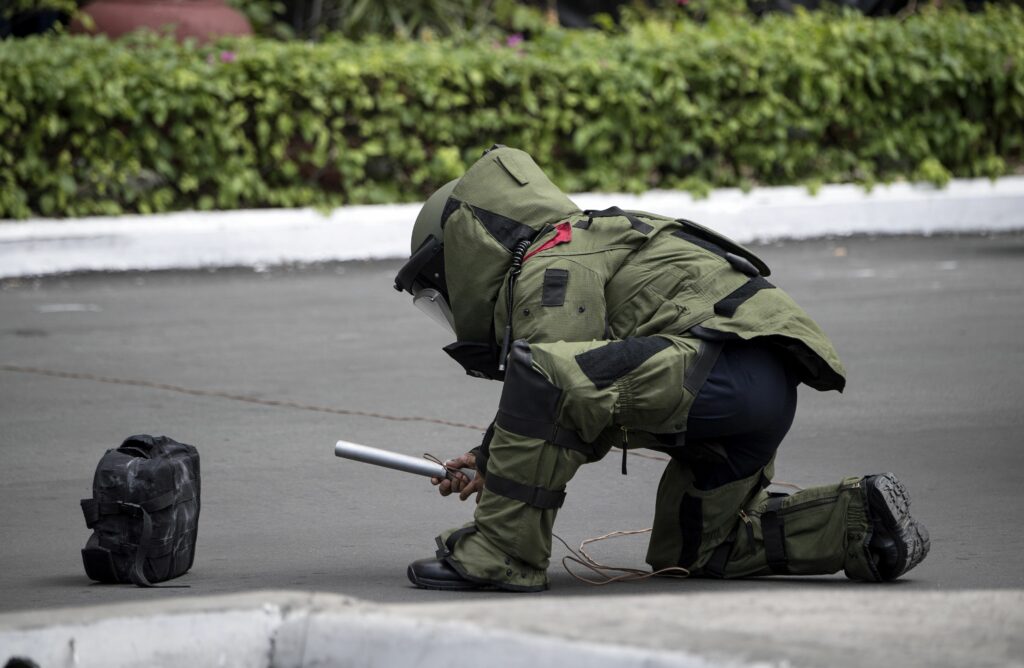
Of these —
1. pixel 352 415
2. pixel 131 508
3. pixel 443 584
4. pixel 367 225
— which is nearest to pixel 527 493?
pixel 443 584

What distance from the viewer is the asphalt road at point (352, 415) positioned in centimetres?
450

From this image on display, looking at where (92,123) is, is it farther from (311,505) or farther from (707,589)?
(707,589)

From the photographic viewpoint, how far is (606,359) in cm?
382

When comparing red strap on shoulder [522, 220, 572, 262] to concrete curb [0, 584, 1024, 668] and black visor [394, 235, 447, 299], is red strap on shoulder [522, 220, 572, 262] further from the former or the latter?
concrete curb [0, 584, 1024, 668]

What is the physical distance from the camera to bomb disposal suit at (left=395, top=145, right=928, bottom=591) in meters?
3.83

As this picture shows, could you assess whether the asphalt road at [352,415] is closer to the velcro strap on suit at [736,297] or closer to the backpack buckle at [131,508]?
the backpack buckle at [131,508]

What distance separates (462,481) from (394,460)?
0.19m

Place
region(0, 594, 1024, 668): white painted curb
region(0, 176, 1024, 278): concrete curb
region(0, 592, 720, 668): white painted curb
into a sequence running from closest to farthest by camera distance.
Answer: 1. region(0, 594, 1024, 668): white painted curb
2. region(0, 592, 720, 668): white painted curb
3. region(0, 176, 1024, 278): concrete curb

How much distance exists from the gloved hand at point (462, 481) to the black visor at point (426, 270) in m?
0.44

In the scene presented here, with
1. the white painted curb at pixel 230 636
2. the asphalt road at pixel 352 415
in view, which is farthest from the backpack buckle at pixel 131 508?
the white painted curb at pixel 230 636

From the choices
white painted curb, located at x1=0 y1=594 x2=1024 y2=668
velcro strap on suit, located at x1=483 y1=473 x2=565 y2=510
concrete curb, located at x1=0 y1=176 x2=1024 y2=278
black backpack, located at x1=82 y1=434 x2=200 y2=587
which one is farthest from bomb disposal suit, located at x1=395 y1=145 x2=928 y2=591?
concrete curb, located at x1=0 y1=176 x2=1024 y2=278

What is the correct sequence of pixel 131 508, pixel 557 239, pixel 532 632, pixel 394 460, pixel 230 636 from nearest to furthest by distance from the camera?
1. pixel 532 632
2. pixel 230 636
3. pixel 557 239
4. pixel 131 508
5. pixel 394 460

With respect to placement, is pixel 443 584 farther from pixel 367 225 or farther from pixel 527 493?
pixel 367 225

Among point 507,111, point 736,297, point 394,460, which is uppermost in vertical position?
point 736,297
